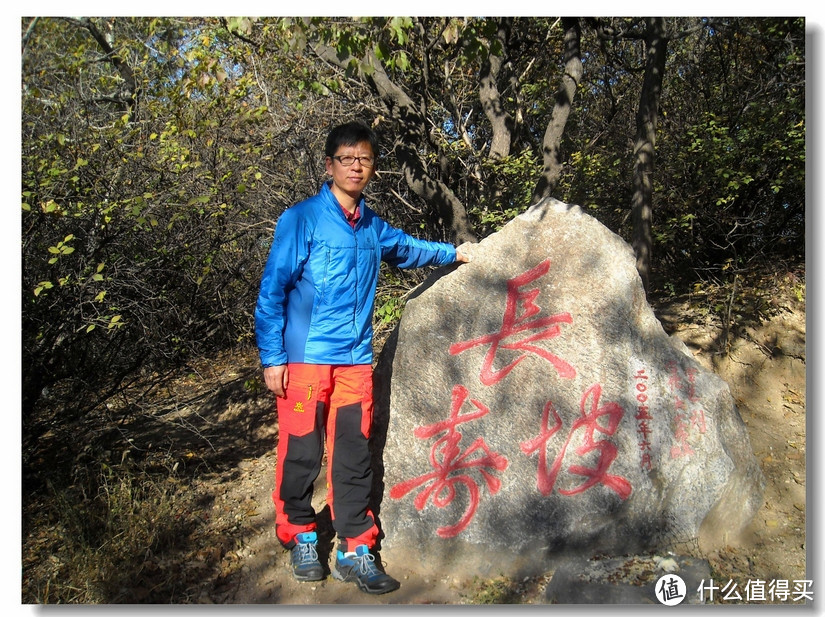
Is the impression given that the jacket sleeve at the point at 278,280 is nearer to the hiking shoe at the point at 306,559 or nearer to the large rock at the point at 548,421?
the large rock at the point at 548,421

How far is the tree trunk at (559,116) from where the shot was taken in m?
4.61

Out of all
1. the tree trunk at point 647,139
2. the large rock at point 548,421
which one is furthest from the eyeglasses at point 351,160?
the tree trunk at point 647,139

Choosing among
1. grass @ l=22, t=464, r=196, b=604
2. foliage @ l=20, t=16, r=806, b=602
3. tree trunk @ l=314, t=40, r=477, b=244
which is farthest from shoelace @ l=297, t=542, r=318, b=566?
tree trunk @ l=314, t=40, r=477, b=244

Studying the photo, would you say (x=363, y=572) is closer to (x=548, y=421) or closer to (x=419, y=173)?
(x=548, y=421)

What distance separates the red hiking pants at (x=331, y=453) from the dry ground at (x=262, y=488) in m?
0.36

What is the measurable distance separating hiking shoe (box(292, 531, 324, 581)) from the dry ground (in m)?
0.12

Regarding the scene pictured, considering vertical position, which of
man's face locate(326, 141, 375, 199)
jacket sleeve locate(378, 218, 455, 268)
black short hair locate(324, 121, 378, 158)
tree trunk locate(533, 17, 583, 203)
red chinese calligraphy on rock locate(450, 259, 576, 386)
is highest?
tree trunk locate(533, 17, 583, 203)

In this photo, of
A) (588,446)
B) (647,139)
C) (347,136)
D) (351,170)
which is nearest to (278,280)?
(351,170)

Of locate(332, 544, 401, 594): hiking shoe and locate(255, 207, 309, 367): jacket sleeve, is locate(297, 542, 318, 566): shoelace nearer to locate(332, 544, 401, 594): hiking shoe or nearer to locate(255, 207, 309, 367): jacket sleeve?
locate(332, 544, 401, 594): hiking shoe

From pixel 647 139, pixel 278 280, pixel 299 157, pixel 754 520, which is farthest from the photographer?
pixel 299 157

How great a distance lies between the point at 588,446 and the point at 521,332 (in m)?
0.68

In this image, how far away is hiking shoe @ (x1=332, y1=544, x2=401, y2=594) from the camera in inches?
115

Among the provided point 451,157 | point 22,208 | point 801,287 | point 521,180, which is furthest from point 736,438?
point 22,208

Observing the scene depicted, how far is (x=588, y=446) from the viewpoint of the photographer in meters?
3.11
